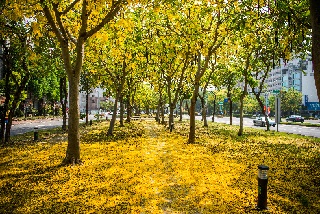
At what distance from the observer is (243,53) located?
81.4 feet

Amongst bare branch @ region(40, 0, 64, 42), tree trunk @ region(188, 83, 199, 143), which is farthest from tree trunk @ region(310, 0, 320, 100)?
tree trunk @ region(188, 83, 199, 143)

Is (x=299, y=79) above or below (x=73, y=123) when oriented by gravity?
above

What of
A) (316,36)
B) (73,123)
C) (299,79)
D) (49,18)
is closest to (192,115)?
(73,123)

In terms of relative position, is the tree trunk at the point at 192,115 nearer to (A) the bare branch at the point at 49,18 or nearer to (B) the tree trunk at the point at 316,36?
(A) the bare branch at the point at 49,18

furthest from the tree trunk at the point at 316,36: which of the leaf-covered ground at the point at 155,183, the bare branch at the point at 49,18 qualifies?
the bare branch at the point at 49,18

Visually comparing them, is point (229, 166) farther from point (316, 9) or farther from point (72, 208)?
point (316, 9)

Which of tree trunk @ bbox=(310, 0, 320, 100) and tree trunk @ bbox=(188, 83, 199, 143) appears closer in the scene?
tree trunk @ bbox=(310, 0, 320, 100)

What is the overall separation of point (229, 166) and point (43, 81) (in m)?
70.7

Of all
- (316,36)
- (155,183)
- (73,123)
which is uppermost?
(316,36)

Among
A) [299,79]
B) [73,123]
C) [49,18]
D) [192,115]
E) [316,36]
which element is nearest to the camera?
[316,36]

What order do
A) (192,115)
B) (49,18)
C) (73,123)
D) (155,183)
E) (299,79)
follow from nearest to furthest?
(155,183), (49,18), (73,123), (192,115), (299,79)

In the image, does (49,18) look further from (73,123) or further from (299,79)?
(299,79)

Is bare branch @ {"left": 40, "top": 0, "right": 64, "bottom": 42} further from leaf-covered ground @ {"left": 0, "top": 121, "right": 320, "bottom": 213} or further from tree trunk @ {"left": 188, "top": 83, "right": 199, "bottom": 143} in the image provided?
tree trunk @ {"left": 188, "top": 83, "right": 199, "bottom": 143}

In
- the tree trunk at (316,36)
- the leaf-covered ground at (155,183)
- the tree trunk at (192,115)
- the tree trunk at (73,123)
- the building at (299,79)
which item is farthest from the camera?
the building at (299,79)
